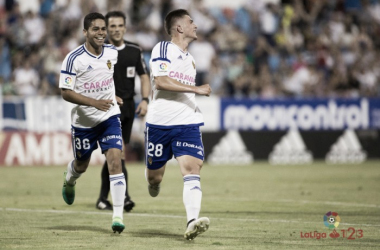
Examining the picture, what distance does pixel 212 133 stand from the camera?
21266 millimetres

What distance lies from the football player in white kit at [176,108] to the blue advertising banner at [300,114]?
12.9 metres

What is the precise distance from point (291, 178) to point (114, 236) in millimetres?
8867

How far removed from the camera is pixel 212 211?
35.8 ft

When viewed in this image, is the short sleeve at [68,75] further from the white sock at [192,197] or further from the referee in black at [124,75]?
the referee in black at [124,75]

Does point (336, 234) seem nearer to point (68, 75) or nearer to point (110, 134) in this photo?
point (110, 134)

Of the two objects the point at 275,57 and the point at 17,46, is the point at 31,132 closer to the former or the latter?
the point at 17,46

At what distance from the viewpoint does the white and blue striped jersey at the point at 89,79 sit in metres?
9.05

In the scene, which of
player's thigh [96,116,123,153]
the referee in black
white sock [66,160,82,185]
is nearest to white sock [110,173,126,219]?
player's thigh [96,116,123,153]

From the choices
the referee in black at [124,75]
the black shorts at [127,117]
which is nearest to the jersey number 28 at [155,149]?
the referee in black at [124,75]

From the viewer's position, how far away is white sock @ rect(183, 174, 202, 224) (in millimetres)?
8102

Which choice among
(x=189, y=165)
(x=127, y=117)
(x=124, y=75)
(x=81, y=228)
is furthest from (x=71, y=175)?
(x=189, y=165)

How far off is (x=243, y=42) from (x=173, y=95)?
52.0 ft

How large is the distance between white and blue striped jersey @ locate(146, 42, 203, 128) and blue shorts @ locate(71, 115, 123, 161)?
62cm

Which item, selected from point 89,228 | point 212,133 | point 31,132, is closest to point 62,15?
point 31,132
